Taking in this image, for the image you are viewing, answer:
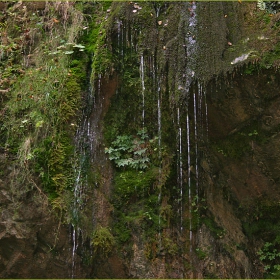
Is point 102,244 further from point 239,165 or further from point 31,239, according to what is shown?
point 239,165

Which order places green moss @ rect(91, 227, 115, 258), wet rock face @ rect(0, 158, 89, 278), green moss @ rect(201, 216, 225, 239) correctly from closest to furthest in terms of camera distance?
green moss @ rect(91, 227, 115, 258) → wet rock face @ rect(0, 158, 89, 278) → green moss @ rect(201, 216, 225, 239)

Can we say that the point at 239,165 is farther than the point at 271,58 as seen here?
Yes

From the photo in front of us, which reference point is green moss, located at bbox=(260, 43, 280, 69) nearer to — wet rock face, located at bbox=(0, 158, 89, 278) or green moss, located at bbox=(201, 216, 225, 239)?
green moss, located at bbox=(201, 216, 225, 239)

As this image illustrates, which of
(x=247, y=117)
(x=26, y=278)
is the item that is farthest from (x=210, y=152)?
(x=26, y=278)

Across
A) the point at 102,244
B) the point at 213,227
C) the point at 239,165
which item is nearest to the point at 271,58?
the point at 239,165

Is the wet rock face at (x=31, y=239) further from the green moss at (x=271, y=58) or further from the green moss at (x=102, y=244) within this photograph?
the green moss at (x=271, y=58)

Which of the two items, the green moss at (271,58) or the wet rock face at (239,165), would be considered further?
the wet rock face at (239,165)

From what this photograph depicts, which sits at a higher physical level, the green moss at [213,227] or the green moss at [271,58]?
the green moss at [271,58]

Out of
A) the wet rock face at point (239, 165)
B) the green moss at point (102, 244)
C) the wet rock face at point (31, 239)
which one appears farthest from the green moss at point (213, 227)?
the wet rock face at point (31, 239)

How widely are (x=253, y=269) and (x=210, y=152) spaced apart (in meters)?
1.81

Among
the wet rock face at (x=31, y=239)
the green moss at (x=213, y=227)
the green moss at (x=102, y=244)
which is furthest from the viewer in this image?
the green moss at (x=213, y=227)

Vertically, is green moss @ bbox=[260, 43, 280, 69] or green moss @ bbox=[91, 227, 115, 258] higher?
green moss @ bbox=[260, 43, 280, 69]

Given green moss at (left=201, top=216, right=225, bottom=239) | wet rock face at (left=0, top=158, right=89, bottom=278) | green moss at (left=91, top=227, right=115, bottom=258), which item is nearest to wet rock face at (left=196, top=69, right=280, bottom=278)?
green moss at (left=201, top=216, right=225, bottom=239)

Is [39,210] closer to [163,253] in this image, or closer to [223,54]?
[163,253]
